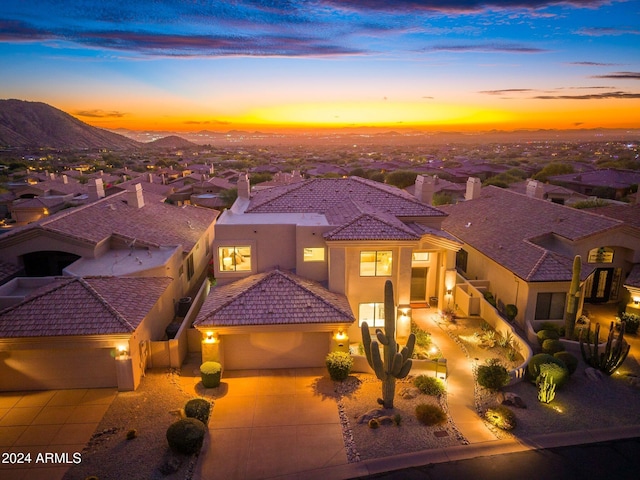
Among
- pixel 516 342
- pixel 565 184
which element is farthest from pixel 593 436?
pixel 565 184

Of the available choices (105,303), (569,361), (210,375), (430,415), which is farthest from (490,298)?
(105,303)

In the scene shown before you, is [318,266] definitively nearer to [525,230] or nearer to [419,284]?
[419,284]

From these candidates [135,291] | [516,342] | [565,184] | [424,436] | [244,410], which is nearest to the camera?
[424,436]

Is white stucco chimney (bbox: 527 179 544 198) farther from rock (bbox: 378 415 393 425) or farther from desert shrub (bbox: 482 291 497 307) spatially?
rock (bbox: 378 415 393 425)

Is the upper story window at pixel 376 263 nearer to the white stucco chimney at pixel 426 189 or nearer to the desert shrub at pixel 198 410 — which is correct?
the white stucco chimney at pixel 426 189

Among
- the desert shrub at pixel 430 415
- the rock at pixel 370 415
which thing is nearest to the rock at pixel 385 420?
the rock at pixel 370 415

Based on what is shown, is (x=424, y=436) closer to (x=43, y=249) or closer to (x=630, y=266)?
(x=630, y=266)

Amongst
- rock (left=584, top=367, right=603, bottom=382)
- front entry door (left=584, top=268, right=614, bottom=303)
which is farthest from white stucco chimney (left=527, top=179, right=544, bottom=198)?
rock (left=584, top=367, right=603, bottom=382)
